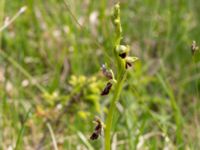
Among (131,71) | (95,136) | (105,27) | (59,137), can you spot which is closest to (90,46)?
(105,27)

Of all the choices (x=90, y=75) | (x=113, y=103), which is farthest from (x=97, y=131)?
(x=90, y=75)

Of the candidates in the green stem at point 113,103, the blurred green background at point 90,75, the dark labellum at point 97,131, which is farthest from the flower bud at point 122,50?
the blurred green background at point 90,75

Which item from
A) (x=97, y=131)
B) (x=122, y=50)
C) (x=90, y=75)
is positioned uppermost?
(x=122, y=50)

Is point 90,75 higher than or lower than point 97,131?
lower

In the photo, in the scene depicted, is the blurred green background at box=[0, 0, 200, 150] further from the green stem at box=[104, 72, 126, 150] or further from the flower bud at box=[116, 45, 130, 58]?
the flower bud at box=[116, 45, 130, 58]

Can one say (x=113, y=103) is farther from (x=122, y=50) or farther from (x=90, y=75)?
(x=90, y=75)

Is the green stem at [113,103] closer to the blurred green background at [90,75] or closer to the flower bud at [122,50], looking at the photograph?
the flower bud at [122,50]

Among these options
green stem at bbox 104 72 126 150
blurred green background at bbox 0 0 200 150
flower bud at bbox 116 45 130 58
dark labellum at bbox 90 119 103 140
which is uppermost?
flower bud at bbox 116 45 130 58

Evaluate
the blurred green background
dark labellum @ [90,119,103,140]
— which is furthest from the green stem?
the blurred green background

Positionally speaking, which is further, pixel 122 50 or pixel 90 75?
pixel 90 75
